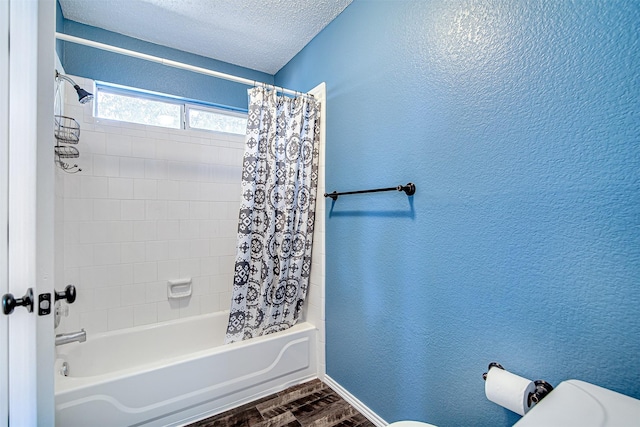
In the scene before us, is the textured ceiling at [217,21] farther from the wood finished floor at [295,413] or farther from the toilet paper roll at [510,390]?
the wood finished floor at [295,413]

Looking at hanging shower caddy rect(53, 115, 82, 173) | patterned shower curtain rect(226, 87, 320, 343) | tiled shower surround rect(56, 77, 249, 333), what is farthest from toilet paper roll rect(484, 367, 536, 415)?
hanging shower caddy rect(53, 115, 82, 173)

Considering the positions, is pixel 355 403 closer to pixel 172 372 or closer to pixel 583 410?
pixel 172 372

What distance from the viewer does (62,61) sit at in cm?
191

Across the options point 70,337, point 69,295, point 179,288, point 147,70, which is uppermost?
point 147,70

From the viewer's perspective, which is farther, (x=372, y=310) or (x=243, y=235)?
(x=243, y=235)

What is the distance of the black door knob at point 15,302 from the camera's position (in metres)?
0.81

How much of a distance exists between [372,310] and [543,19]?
1.44 meters

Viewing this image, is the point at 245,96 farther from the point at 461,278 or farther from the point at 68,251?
the point at 461,278

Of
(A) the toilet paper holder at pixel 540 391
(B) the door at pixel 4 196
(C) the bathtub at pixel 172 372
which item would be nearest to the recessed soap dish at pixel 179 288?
(C) the bathtub at pixel 172 372

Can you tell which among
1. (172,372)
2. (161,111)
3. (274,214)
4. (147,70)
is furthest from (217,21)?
(172,372)

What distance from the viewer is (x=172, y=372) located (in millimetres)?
1594

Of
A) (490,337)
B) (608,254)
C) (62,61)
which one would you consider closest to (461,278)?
(490,337)

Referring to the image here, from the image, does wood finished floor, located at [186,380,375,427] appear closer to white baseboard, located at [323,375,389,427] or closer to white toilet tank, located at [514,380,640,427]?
white baseboard, located at [323,375,389,427]

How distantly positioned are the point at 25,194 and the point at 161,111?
1.58 m
